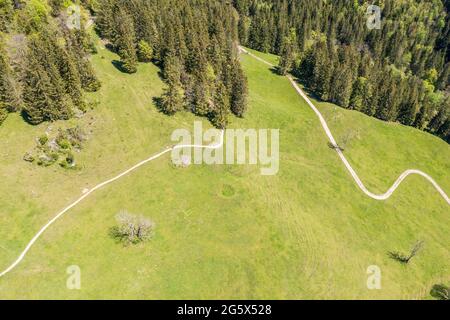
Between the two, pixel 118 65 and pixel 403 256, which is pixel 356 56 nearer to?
pixel 403 256

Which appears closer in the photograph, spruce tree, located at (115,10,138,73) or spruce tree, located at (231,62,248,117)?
spruce tree, located at (115,10,138,73)

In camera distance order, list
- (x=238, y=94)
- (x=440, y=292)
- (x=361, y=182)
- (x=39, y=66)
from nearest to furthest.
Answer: (x=440, y=292) < (x=39, y=66) < (x=361, y=182) < (x=238, y=94)

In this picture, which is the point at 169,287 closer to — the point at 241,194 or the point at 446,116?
the point at 241,194

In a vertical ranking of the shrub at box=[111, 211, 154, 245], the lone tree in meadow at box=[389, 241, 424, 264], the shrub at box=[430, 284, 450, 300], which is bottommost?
the shrub at box=[430, 284, 450, 300]

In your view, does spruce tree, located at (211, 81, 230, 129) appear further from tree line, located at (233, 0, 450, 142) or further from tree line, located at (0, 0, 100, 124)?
tree line, located at (233, 0, 450, 142)

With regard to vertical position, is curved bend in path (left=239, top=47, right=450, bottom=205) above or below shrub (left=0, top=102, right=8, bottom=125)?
below

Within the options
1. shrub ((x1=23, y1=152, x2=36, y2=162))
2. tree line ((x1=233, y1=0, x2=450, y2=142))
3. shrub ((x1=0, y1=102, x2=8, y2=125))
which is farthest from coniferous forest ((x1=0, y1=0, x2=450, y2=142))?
shrub ((x1=23, y1=152, x2=36, y2=162))

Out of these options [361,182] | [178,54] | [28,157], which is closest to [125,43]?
[178,54]
